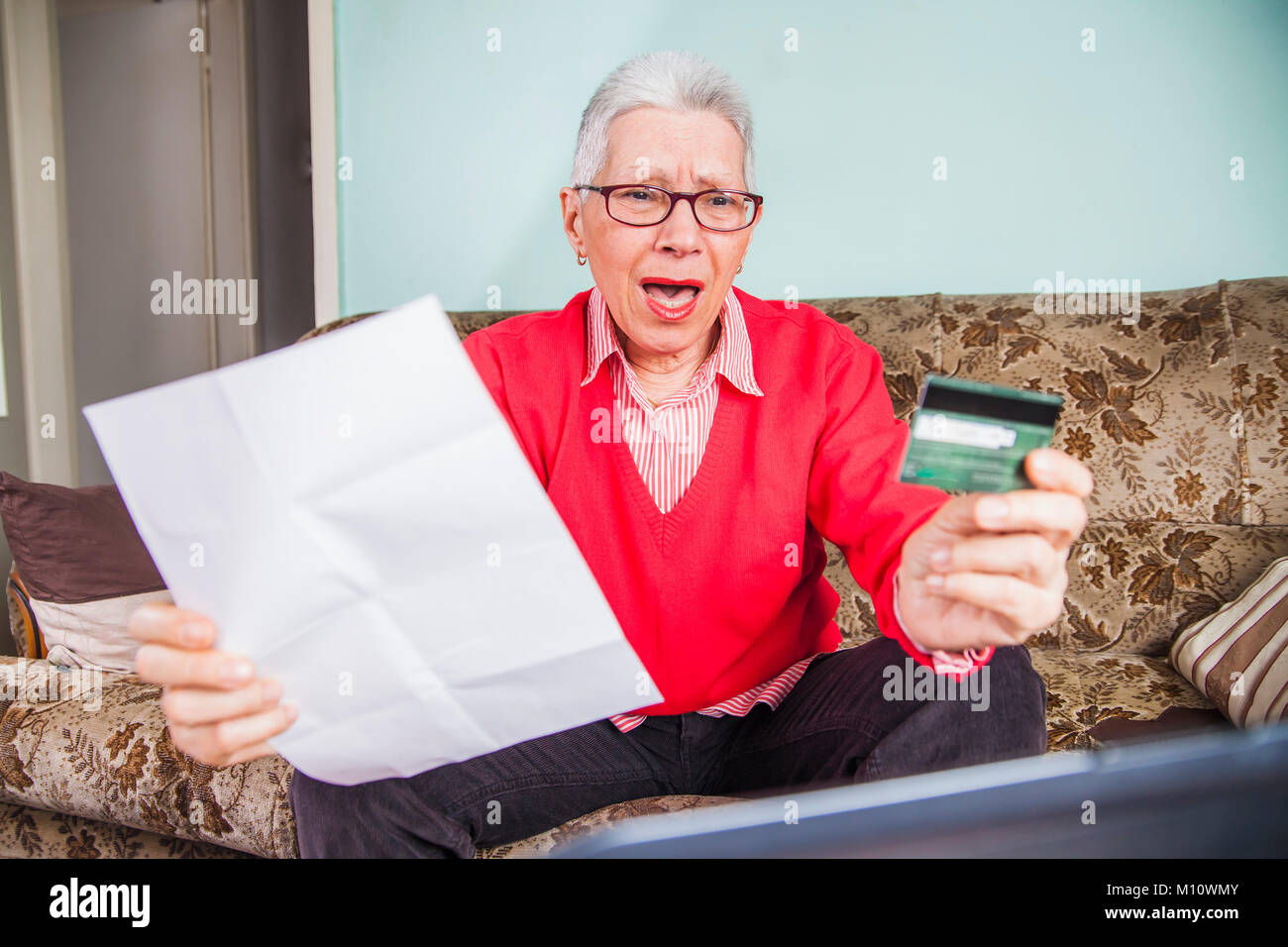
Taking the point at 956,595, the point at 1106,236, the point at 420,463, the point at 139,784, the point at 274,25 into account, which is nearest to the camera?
the point at 420,463

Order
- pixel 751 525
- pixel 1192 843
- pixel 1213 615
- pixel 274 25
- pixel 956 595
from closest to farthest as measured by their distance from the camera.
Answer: pixel 1192 843 < pixel 956 595 < pixel 751 525 < pixel 1213 615 < pixel 274 25

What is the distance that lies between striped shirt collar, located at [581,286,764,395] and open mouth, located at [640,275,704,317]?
77 mm

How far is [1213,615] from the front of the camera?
4.47ft

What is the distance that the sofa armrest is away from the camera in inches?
44.3

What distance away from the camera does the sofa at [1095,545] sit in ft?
3.96

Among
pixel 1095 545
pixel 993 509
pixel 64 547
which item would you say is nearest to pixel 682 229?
pixel 993 509

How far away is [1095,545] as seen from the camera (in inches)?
58.7

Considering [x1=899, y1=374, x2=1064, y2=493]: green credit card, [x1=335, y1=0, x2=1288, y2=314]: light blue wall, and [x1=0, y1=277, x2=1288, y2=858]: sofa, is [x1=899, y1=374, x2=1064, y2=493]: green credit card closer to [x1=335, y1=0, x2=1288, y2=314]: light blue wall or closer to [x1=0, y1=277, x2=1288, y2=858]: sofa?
[x1=0, y1=277, x2=1288, y2=858]: sofa

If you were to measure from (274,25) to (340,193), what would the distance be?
62 cm

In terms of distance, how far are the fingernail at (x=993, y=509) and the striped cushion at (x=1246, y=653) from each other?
0.82 metres

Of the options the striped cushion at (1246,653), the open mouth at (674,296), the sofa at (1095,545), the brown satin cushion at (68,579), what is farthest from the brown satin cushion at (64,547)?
the striped cushion at (1246,653)

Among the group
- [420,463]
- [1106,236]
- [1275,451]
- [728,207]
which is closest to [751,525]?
[728,207]

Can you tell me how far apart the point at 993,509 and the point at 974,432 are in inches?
5.5
